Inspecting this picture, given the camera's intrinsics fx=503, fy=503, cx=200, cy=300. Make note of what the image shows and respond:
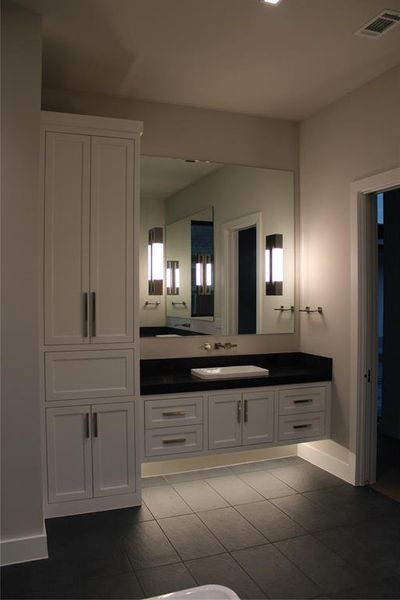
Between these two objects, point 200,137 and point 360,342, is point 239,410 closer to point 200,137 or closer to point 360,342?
point 360,342

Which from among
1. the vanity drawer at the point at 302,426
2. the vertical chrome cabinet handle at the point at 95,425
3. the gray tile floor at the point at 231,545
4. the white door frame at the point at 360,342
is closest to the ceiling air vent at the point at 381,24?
the white door frame at the point at 360,342

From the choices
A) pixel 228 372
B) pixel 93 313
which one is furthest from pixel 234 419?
pixel 93 313

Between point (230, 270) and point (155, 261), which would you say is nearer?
point (155, 261)

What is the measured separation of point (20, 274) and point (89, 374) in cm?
83

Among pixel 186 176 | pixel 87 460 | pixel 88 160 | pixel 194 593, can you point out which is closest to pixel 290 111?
pixel 186 176

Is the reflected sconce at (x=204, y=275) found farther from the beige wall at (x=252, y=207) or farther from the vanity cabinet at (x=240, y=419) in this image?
the vanity cabinet at (x=240, y=419)

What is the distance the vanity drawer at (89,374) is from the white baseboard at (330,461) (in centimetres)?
170

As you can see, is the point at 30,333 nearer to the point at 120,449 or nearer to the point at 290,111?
the point at 120,449

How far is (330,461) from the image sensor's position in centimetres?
386

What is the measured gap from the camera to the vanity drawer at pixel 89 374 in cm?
305

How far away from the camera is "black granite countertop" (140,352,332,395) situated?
3418 millimetres

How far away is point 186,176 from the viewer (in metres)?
3.88

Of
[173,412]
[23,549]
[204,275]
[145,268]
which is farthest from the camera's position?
[204,275]

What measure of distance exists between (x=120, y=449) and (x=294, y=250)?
219 cm
